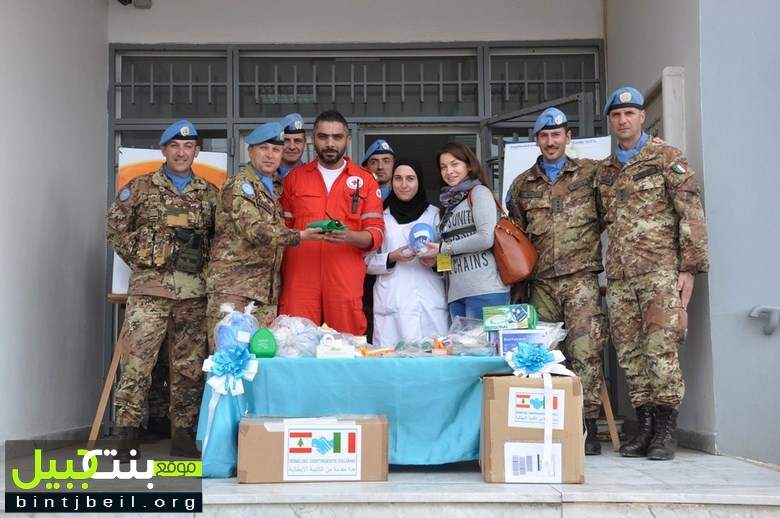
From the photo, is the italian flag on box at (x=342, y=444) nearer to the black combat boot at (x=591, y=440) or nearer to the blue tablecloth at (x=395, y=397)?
the blue tablecloth at (x=395, y=397)

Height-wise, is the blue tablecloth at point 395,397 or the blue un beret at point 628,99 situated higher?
the blue un beret at point 628,99

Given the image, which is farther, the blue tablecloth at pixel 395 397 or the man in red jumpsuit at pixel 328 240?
the man in red jumpsuit at pixel 328 240

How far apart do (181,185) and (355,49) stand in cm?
227

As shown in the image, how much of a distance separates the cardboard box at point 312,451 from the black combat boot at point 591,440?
51.4 inches

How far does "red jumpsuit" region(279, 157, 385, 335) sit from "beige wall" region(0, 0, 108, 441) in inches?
60.5

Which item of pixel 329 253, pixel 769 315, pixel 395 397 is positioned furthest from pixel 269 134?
pixel 769 315

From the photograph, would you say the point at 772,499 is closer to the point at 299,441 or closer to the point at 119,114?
the point at 299,441

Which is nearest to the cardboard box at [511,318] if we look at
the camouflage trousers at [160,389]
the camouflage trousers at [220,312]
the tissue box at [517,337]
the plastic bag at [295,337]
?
the tissue box at [517,337]

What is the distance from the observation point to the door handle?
419cm

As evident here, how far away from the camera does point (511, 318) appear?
3680mm

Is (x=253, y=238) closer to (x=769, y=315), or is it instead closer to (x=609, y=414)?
(x=609, y=414)

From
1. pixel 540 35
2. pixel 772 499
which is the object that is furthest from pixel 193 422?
pixel 540 35

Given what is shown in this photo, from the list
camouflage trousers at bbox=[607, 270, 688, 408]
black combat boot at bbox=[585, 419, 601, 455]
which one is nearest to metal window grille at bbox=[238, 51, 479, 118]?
camouflage trousers at bbox=[607, 270, 688, 408]

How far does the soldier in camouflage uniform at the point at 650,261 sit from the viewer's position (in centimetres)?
401
